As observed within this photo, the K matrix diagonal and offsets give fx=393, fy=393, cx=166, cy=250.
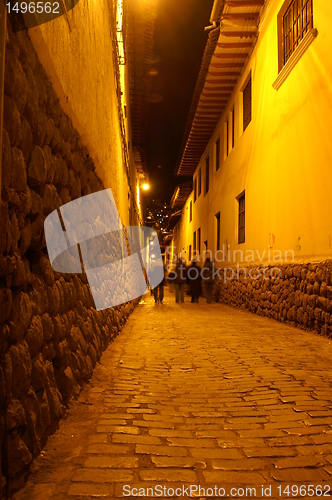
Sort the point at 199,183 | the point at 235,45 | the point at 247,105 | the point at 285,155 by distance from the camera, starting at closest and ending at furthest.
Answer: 1. the point at 285,155
2. the point at 235,45
3. the point at 247,105
4. the point at 199,183

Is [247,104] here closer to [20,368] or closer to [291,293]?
[291,293]

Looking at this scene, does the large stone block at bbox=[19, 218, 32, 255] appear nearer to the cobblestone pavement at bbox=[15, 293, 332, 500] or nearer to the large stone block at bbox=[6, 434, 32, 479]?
the large stone block at bbox=[6, 434, 32, 479]

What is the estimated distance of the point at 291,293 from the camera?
760cm

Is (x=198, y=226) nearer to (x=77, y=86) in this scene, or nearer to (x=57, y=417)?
(x=77, y=86)

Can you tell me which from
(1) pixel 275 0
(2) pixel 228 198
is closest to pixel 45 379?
(1) pixel 275 0

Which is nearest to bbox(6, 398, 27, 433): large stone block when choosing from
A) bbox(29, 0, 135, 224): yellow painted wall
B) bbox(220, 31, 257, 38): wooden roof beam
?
bbox(29, 0, 135, 224): yellow painted wall

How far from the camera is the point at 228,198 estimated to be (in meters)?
12.8

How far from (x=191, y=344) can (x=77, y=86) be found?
150 inches

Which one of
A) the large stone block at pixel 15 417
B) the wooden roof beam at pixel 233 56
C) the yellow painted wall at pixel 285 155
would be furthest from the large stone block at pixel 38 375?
the wooden roof beam at pixel 233 56

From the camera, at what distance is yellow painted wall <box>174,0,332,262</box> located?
652cm

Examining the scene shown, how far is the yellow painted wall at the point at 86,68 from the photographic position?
2.88m

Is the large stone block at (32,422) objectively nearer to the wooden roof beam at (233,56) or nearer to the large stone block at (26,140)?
the large stone block at (26,140)

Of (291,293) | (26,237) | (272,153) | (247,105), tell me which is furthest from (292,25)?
(26,237)

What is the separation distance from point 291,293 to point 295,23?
5412mm
